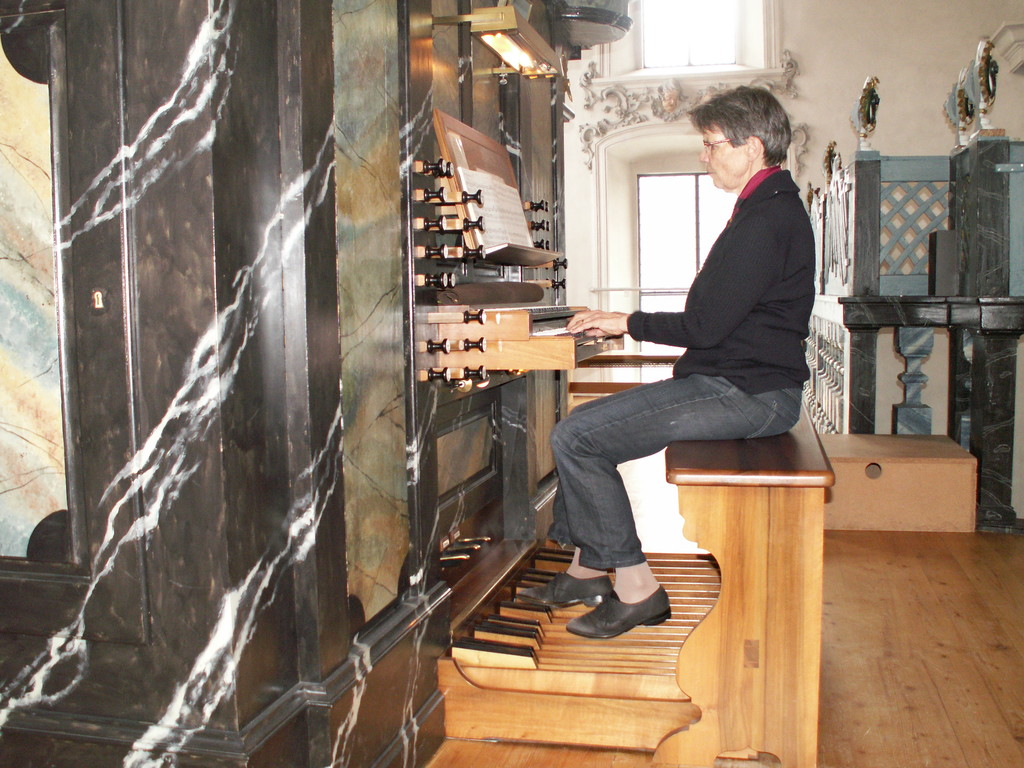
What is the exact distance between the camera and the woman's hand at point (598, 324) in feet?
8.55

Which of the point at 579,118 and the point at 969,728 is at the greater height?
the point at 579,118

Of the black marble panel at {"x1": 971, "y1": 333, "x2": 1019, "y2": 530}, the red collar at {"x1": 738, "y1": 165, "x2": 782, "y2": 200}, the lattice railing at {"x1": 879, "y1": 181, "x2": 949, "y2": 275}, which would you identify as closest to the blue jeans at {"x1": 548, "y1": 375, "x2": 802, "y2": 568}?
the red collar at {"x1": 738, "y1": 165, "x2": 782, "y2": 200}

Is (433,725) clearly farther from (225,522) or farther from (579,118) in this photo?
(579,118)

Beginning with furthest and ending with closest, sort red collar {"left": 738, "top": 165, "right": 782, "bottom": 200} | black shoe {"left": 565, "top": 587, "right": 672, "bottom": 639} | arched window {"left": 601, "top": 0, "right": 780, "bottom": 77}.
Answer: arched window {"left": 601, "top": 0, "right": 780, "bottom": 77}
black shoe {"left": 565, "top": 587, "right": 672, "bottom": 639}
red collar {"left": 738, "top": 165, "right": 782, "bottom": 200}

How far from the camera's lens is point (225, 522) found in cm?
174

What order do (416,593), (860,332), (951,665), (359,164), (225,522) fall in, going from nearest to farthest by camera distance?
(225,522)
(359,164)
(416,593)
(951,665)
(860,332)

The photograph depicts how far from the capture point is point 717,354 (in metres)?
2.57

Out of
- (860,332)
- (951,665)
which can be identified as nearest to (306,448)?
(951,665)

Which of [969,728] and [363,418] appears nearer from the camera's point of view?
[363,418]

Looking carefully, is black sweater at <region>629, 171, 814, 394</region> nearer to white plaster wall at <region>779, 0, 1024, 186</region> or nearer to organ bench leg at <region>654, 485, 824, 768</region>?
organ bench leg at <region>654, 485, 824, 768</region>

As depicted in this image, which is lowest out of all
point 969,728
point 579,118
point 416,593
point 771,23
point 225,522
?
point 969,728

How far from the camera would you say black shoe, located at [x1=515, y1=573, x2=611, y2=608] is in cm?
288

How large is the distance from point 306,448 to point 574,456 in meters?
0.90

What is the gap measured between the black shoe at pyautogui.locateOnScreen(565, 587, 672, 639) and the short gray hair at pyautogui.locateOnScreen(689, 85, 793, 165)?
121 centimetres
